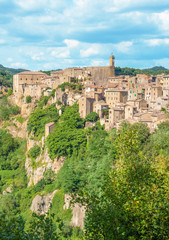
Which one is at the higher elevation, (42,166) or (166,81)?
(166,81)

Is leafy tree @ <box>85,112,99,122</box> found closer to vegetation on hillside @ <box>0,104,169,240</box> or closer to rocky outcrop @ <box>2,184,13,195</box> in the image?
vegetation on hillside @ <box>0,104,169,240</box>

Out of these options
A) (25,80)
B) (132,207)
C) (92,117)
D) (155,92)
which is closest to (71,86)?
(92,117)

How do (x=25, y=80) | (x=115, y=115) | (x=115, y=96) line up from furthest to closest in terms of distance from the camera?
(x=25, y=80) → (x=115, y=96) → (x=115, y=115)

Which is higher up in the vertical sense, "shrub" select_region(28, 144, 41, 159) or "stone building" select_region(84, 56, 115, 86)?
"stone building" select_region(84, 56, 115, 86)

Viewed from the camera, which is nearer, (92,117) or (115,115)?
(115,115)

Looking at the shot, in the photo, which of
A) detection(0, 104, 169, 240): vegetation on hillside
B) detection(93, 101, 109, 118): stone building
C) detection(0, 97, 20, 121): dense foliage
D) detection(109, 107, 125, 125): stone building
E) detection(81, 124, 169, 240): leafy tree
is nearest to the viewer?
detection(81, 124, 169, 240): leafy tree

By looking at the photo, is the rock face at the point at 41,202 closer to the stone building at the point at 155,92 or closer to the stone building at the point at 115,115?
the stone building at the point at 115,115

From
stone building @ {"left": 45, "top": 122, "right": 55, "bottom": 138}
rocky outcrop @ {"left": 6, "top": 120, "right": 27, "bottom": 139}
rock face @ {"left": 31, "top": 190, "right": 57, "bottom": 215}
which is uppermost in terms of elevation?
stone building @ {"left": 45, "top": 122, "right": 55, "bottom": 138}

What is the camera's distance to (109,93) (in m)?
56.9

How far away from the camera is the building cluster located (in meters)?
49.4

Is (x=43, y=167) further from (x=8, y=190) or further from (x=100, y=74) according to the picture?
(x=100, y=74)

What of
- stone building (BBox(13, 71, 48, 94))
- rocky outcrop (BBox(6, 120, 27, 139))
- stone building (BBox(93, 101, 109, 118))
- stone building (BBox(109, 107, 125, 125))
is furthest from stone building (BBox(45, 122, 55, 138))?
stone building (BBox(13, 71, 48, 94))

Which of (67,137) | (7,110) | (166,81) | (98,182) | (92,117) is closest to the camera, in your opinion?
(98,182)

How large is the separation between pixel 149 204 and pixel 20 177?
46289 mm
